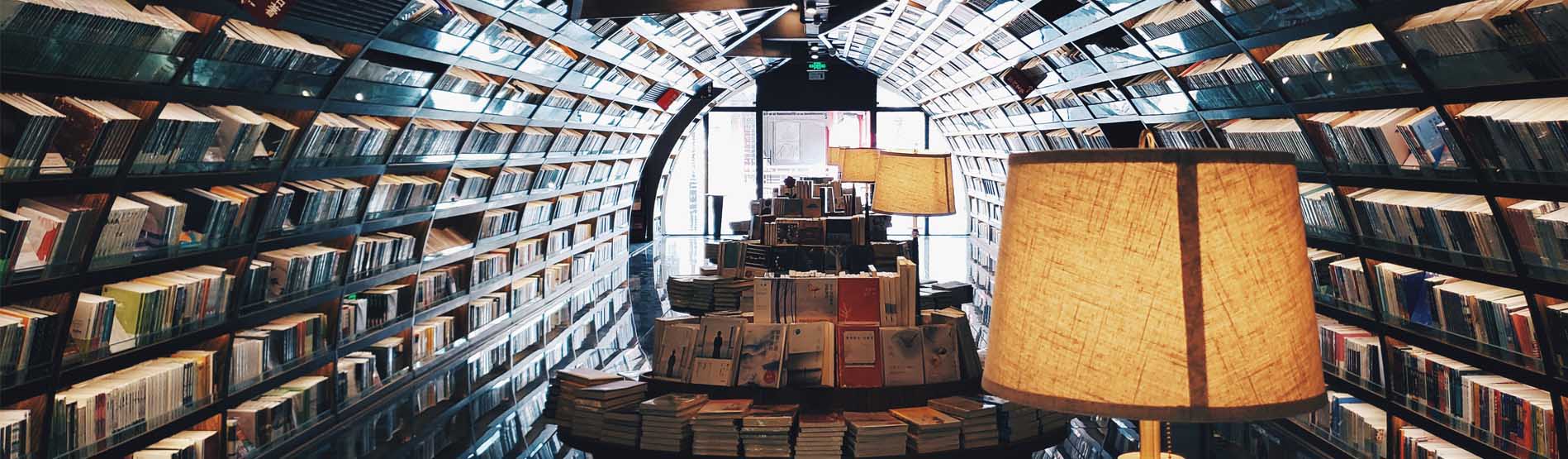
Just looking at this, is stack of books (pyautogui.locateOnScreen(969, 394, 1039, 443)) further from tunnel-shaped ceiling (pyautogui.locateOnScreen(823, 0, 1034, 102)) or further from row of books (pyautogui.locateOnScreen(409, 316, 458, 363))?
row of books (pyautogui.locateOnScreen(409, 316, 458, 363))

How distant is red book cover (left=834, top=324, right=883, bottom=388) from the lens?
15.8ft

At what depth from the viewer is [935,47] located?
13.2 meters

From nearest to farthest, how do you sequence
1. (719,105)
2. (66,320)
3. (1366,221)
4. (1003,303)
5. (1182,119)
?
(1003,303), (66,320), (1366,221), (1182,119), (719,105)

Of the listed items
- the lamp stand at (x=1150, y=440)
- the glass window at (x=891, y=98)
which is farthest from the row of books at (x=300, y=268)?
the glass window at (x=891, y=98)

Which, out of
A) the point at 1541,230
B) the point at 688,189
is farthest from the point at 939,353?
the point at 688,189

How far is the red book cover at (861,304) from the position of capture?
4895mm

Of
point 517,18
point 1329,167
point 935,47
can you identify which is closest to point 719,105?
point 935,47

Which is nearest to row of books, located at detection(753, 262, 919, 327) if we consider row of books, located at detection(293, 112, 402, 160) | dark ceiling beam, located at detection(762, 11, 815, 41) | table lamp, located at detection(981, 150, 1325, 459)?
row of books, located at detection(293, 112, 402, 160)

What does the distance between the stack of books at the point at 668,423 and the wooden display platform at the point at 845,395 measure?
0.76 ft

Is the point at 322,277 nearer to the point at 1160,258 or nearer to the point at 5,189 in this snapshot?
the point at 5,189

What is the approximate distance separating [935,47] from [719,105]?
393 inches

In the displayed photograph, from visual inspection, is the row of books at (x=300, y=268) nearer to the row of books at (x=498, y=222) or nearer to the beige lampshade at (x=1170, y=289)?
the row of books at (x=498, y=222)

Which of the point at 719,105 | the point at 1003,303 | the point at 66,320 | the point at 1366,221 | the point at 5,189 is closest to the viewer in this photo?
the point at 1003,303

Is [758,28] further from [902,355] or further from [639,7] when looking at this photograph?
[902,355]
